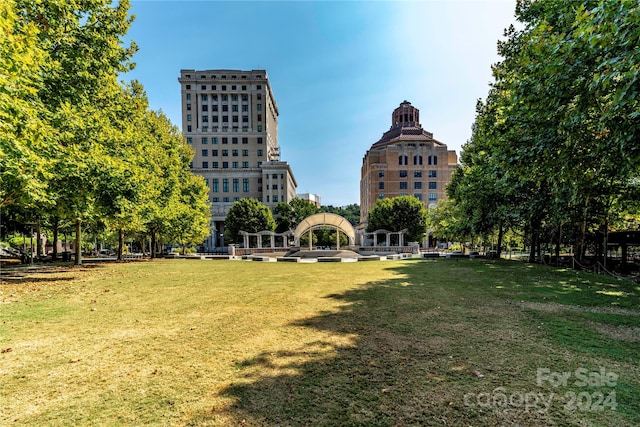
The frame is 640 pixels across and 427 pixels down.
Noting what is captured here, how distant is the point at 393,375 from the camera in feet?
14.1

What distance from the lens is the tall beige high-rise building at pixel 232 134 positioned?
8850 centimetres

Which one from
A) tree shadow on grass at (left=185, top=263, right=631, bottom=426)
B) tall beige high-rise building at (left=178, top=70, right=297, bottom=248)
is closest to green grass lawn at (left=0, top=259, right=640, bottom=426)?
tree shadow on grass at (left=185, top=263, right=631, bottom=426)

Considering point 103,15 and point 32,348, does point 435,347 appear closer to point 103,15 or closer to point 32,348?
point 32,348

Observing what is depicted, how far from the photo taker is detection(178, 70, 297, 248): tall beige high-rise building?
290 feet

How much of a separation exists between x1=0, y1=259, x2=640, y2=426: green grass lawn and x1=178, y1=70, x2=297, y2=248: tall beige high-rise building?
81137 millimetres

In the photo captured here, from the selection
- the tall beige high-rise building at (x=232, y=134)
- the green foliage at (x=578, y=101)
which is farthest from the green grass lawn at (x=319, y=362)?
the tall beige high-rise building at (x=232, y=134)

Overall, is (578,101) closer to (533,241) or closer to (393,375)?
(393,375)

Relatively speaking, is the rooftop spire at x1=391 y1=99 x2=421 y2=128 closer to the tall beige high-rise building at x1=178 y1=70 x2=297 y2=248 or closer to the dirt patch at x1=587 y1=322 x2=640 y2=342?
the tall beige high-rise building at x1=178 y1=70 x2=297 y2=248

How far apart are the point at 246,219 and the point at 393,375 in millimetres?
59104

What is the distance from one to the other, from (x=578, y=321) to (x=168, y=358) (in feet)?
28.7

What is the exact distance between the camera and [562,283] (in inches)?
510

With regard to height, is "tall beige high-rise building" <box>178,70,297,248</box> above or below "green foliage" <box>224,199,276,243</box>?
above

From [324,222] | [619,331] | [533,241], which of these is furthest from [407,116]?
[619,331]

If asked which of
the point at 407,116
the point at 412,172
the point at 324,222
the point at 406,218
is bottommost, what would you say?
the point at 324,222
